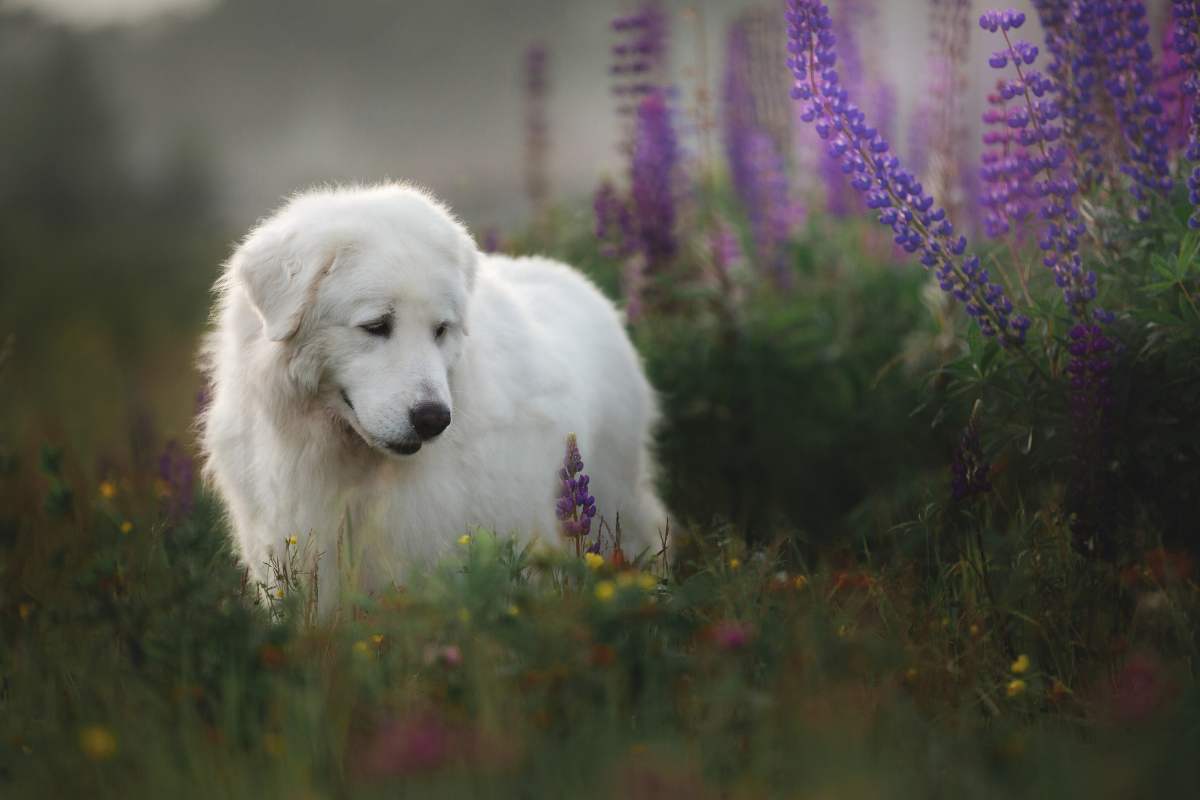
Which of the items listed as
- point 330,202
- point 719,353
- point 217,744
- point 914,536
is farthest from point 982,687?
point 719,353

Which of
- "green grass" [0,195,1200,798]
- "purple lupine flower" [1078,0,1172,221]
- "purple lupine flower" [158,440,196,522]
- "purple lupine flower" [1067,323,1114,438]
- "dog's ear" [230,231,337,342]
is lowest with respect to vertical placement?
"green grass" [0,195,1200,798]

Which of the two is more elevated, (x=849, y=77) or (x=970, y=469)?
(x=849, y=77)

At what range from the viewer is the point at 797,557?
390 cm

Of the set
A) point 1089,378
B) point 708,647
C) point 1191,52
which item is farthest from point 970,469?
point 1191,52

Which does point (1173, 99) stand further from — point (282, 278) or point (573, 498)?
point (282, 278)

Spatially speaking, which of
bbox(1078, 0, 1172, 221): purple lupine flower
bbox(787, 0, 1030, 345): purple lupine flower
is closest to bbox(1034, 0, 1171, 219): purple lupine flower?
bbox(1078, 0, 1172, 221): purple lupine flower

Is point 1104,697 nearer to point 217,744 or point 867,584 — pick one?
point 867,584

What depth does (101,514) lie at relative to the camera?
4695mm

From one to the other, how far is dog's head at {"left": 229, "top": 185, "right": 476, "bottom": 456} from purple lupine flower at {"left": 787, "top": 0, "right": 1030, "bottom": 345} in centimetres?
118

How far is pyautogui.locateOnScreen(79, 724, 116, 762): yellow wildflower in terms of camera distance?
86.3 inches

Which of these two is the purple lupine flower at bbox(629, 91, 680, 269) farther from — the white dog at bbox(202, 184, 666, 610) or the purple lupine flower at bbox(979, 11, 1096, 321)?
the purple lupine flower at bbox(979, 11, 1096, 321)

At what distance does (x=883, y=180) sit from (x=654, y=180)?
2271mm

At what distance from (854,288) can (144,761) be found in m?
4.42

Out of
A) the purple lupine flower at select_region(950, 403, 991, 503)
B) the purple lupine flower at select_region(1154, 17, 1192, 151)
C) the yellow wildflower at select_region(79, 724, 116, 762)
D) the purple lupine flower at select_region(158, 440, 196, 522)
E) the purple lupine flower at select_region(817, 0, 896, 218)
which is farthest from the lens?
the purple lupine flower at select_region(817, 0, 896, 218)
